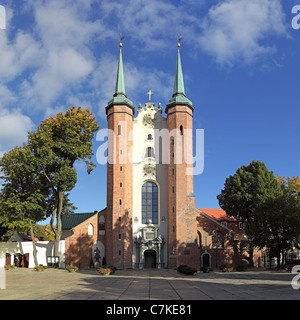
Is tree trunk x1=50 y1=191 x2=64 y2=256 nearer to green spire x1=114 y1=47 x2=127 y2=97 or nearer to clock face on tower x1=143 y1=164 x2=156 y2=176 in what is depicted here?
clock face on tower x1=143 y1=164 x2=156 y2=176

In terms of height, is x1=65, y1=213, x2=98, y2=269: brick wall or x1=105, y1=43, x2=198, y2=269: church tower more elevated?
x1=105, y1=43, x2=198, y2=269: church tower

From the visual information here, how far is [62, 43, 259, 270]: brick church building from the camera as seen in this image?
43.3 m

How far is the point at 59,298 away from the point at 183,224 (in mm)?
28310

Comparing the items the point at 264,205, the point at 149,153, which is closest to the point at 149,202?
the point at 149,153

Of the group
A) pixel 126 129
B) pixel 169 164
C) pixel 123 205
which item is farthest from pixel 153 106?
pixel 123 205

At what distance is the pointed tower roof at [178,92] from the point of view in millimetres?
47156

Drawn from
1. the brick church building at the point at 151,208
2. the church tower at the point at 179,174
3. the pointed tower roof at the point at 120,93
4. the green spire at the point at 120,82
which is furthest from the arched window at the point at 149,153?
the green spire at the point at 120,82

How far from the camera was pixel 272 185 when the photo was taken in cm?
4516

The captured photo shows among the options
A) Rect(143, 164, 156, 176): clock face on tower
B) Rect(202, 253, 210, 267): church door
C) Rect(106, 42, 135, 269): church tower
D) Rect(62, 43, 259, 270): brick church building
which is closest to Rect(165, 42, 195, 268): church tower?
Rect(62, 43, 259, 270): brick church building

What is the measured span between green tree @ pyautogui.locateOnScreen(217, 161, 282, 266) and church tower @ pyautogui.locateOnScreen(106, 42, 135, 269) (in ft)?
44.9

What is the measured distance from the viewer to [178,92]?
48.7 meters

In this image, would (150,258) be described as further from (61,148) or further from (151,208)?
(61,148)

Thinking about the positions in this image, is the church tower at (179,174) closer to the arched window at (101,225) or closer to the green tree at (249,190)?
the green tree at (249,190)

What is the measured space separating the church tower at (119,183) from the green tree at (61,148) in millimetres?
3317
